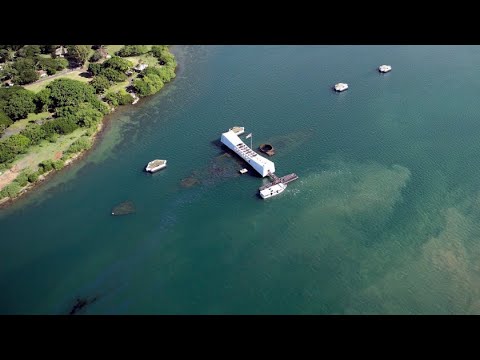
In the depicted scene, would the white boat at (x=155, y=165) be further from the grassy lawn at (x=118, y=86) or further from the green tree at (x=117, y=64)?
the green tree at (x=117, y=64)

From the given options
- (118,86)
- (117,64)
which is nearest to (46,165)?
(118,86)

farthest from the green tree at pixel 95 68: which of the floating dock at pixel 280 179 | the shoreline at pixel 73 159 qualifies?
the floating dock at pixel 280 179

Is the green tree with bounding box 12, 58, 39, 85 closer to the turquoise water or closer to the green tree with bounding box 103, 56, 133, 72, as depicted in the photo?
the green tree with bounding box 103, 56, 133, 72

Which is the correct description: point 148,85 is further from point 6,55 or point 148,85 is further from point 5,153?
point 6,55

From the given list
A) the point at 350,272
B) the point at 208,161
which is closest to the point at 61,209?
the point at 208,161

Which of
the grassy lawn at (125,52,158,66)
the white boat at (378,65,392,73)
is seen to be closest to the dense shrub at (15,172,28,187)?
the grassy lawn at (125,52,158,66)

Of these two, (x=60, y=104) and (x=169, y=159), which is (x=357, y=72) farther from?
(x=60, y=104)
